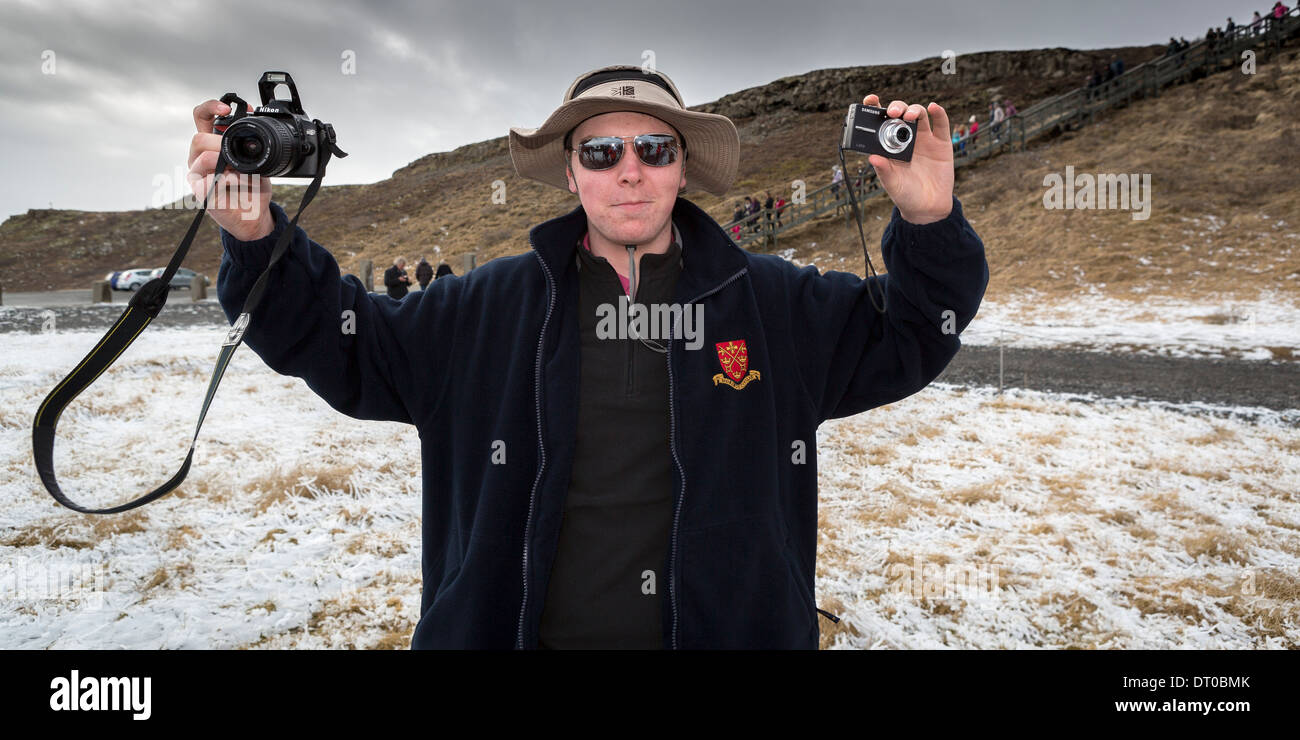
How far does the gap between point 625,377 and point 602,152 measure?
649 mm

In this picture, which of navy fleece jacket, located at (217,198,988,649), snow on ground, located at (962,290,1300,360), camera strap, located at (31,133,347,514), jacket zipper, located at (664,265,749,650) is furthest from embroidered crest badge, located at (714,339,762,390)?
snow on ground, located at (962,290,1300,360)

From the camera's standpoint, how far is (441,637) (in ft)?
5.94

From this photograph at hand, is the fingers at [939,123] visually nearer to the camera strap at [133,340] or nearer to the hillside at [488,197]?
the camera strap at [133,340]

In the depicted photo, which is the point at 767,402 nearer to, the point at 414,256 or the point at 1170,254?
the point at 1170,254

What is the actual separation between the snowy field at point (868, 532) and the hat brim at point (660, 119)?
8.91ft

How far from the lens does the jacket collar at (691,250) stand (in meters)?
1.97

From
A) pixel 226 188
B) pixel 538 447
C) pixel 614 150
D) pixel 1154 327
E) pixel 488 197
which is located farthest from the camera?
pixel 488 197

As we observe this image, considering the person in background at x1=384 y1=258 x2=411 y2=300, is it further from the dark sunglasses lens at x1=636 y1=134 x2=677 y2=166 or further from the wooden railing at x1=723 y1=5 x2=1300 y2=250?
the wooden railing at x1=723 y1=5 x2=1300 y2=250

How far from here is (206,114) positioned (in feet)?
5.52

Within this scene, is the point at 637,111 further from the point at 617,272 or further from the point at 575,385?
the point at 575,385

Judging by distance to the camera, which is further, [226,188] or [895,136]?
[895,136]

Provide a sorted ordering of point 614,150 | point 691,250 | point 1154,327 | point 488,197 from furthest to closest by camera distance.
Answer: point 488,197
point 1154,327
point 691,250
point 614,150

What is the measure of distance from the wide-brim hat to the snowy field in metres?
2.75
